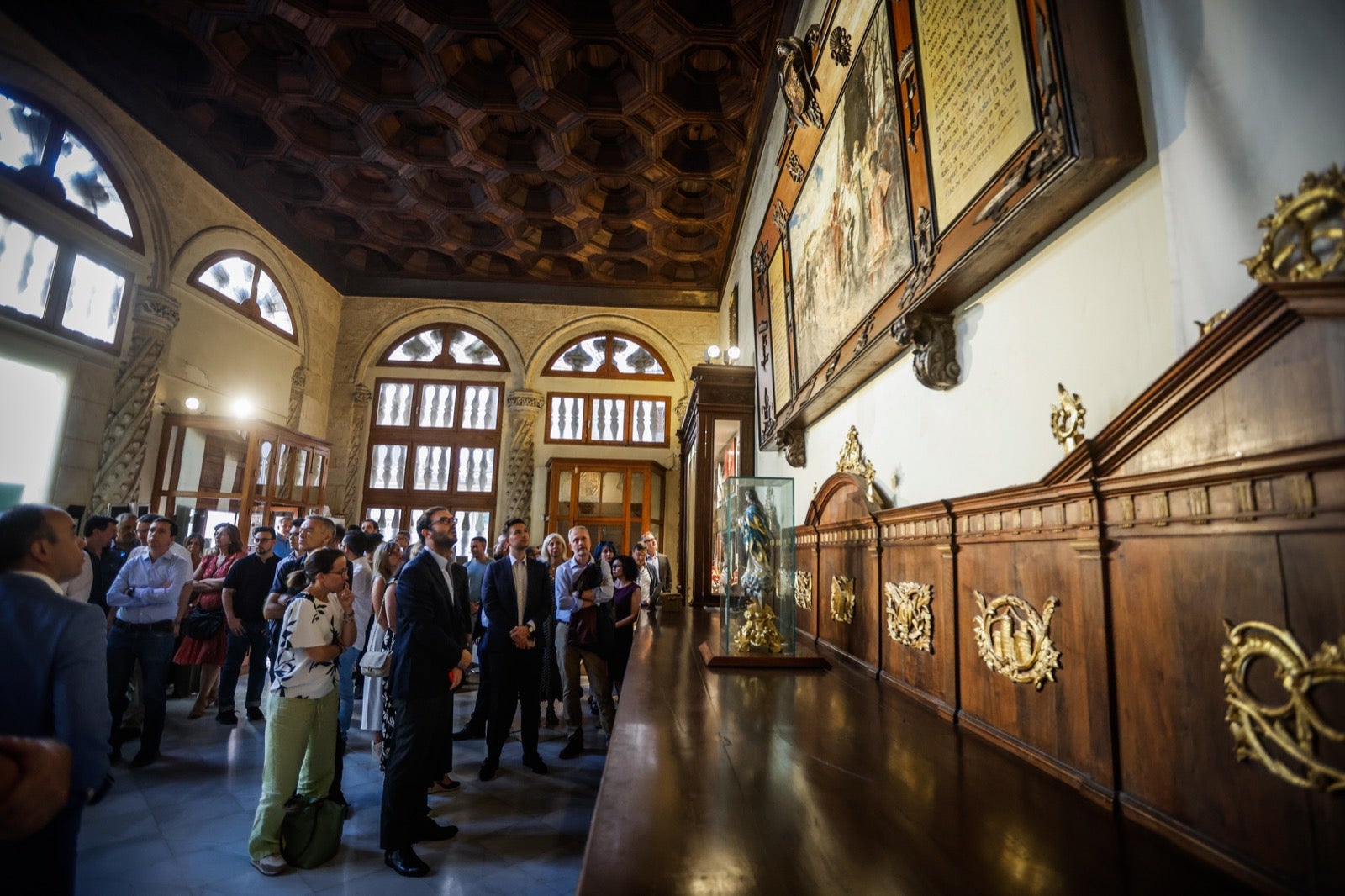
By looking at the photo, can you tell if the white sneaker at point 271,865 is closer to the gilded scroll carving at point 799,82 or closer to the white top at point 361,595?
the white top at point 361,595

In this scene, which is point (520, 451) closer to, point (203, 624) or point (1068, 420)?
point (203, 624)

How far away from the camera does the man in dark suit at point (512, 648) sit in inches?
170

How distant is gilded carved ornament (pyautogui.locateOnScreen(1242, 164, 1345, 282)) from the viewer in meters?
1.05

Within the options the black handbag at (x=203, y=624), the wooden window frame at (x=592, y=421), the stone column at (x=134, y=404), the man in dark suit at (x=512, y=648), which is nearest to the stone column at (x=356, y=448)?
the wooden window frame at (x=592, y=421)

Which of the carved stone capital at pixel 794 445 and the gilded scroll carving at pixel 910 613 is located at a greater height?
the carved stone capital at pixel 794 445

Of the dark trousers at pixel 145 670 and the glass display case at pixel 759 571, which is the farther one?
the dark trousers at pixel 145 670

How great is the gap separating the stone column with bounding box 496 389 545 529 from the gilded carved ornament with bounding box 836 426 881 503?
8.89 metres

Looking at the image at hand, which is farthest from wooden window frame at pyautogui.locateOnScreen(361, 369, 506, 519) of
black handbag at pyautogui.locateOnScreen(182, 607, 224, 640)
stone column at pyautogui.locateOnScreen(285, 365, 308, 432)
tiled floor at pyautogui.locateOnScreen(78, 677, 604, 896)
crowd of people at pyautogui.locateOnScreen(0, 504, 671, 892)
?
tiled floor at pyautogui.locateOnScreen(78, 677, 604, 896)

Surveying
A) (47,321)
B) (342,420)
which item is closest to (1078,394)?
(47,321)

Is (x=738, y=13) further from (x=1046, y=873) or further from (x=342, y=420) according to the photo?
(x=342, y=420)

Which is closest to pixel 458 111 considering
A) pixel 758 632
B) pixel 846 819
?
pixel 758 632

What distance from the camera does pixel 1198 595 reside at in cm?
129

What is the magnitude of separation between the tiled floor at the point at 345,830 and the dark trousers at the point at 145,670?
0.27 m

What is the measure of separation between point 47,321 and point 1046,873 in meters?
10.0
